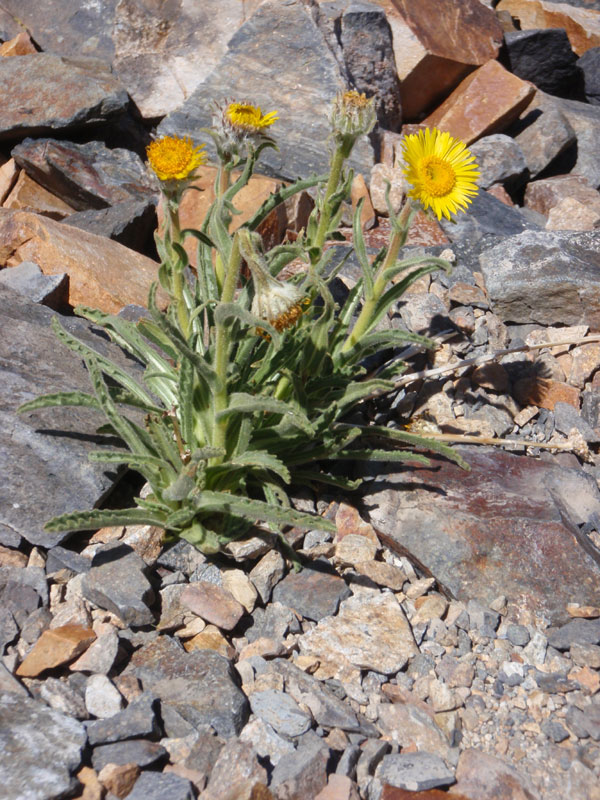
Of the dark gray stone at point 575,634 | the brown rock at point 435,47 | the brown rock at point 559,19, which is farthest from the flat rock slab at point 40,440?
the brown rock at point 559,19

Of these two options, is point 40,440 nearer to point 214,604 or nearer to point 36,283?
point 214,604

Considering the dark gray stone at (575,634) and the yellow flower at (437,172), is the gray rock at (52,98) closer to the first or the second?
the yellow flower at (437,172)

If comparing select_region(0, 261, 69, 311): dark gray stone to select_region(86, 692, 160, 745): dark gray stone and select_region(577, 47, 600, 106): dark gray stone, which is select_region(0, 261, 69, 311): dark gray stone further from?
select_region(577, 47, 600, 106): dark gray stone

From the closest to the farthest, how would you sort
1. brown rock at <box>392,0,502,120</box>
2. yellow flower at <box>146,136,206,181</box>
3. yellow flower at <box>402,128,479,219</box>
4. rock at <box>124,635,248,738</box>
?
1. rock at <box>124,635,248,738</box>
2. yellow flower at <box>146,136,206,181</box>
3. yellow flower at <box>402,128,479,219</box>
4. brown rock at <box>392,0,502,120</box>

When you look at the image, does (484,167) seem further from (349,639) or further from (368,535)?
(349,639)

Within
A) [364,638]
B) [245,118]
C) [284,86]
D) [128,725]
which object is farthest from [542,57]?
[128,725]

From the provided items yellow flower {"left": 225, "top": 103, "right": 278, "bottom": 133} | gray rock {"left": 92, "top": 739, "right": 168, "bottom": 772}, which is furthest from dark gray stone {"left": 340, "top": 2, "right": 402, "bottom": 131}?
gray rock {"left": 92, "top": 739, "right": 168, "bottom": 772}
